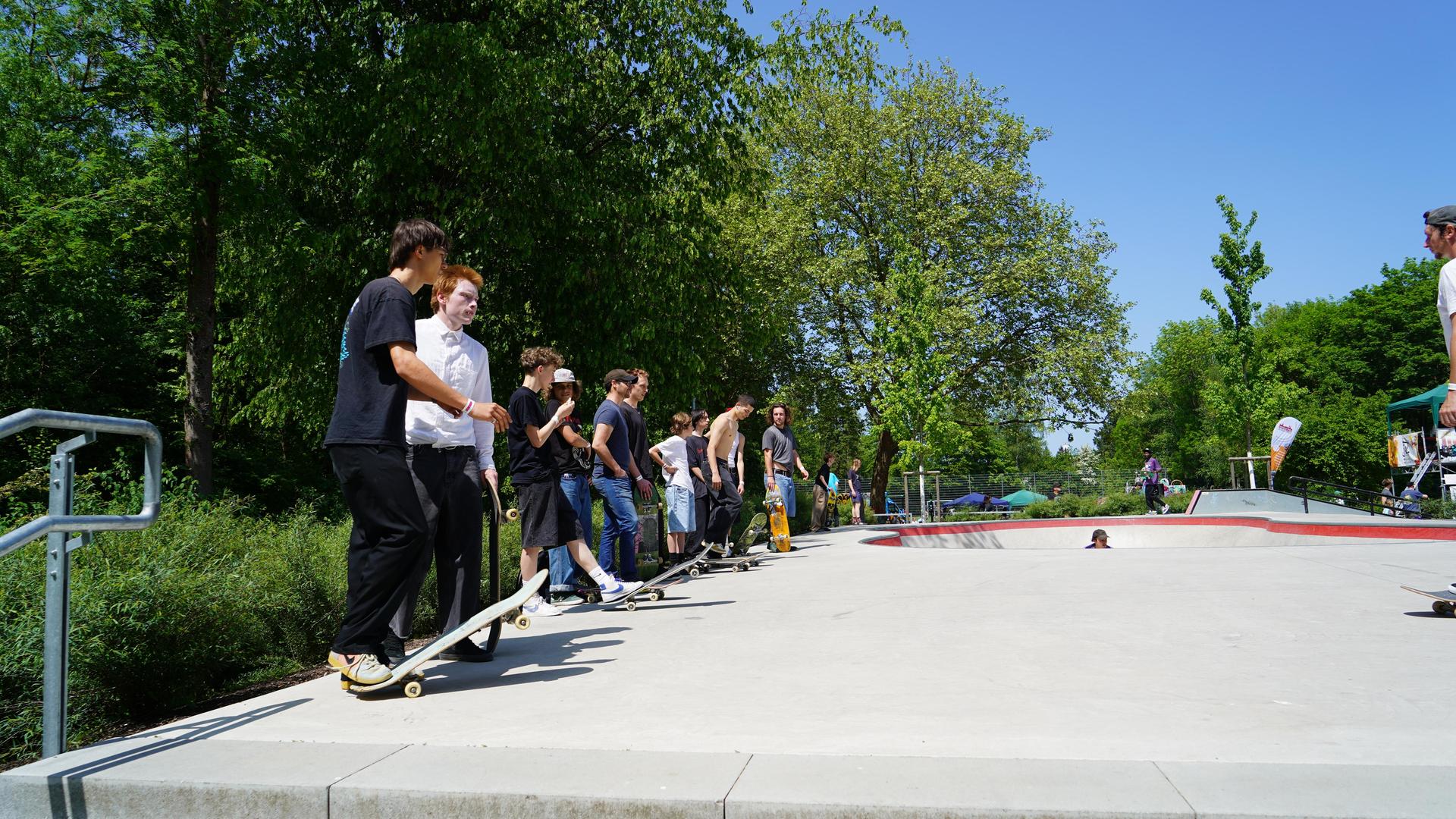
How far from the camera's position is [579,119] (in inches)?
688

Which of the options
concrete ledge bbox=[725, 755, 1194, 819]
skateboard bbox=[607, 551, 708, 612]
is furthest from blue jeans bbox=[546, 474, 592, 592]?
concrete ledge bbox=[725, 755, 1194, 819]

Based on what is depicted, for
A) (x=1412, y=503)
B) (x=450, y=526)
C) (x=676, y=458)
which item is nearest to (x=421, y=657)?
(x=450, y=526)

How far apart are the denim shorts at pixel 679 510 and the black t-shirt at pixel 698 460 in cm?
35

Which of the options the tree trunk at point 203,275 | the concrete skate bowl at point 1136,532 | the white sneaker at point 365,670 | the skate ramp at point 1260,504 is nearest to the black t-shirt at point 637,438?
the white sneaker at point 365,670

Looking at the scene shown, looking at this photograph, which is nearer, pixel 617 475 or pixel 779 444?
pixel 617 475

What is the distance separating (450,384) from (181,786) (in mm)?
2527

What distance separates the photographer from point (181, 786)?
295 centimetres

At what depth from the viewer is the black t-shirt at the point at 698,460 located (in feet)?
35.9

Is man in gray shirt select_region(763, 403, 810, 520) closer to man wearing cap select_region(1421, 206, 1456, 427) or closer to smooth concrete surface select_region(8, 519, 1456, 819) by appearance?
smooth concrete surface select_region(8, 519, 1456, 819)

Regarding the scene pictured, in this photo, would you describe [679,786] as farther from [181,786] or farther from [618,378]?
[618,378]

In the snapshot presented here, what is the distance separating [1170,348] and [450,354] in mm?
76758

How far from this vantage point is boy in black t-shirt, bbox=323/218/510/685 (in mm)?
4246

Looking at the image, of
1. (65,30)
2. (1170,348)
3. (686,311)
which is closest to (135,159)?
(65,30)

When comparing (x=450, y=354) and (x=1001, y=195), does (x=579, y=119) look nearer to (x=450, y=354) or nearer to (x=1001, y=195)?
(x=450, y=354)
